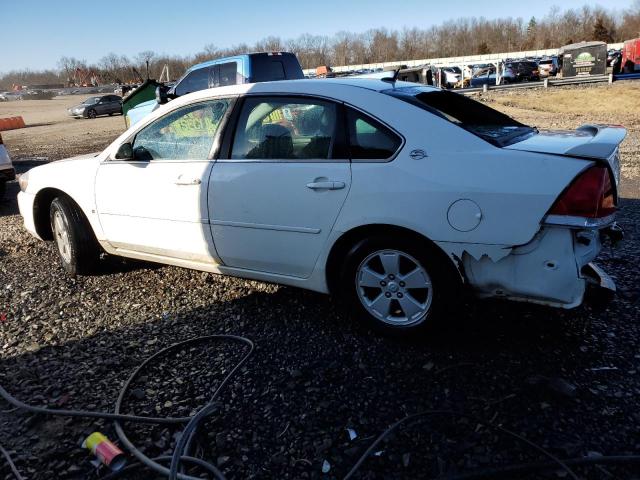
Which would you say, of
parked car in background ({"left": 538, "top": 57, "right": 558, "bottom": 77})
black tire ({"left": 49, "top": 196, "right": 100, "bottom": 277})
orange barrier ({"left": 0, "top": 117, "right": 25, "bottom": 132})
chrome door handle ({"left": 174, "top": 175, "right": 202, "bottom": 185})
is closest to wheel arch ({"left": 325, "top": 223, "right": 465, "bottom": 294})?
chrome door handle ({"left": 174, "top": 175, "right": 202, "bottom": 185})

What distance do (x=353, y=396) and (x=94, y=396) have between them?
1.43 meters

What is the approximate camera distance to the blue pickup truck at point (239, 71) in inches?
395

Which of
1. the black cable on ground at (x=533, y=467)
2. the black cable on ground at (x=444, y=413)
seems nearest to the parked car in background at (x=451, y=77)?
the black cable on ground at (x=444, y=413)

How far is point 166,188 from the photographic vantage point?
378cm

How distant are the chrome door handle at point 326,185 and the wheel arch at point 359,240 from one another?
0.89 feet

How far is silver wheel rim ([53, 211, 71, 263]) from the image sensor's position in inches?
178

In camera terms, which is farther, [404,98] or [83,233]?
[83,233]

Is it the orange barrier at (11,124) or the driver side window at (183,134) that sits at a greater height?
the orange barrier at (11,124)

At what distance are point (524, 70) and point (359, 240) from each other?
38711mm

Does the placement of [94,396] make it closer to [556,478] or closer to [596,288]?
[556,478]

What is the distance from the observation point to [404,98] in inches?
124

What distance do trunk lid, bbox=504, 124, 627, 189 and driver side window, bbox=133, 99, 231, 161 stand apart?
2027mm

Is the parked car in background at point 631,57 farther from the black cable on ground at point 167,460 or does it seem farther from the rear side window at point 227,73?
the black cable on ground at point 167,460

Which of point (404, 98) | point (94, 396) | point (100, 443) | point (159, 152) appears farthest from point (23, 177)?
point (404, 98)
